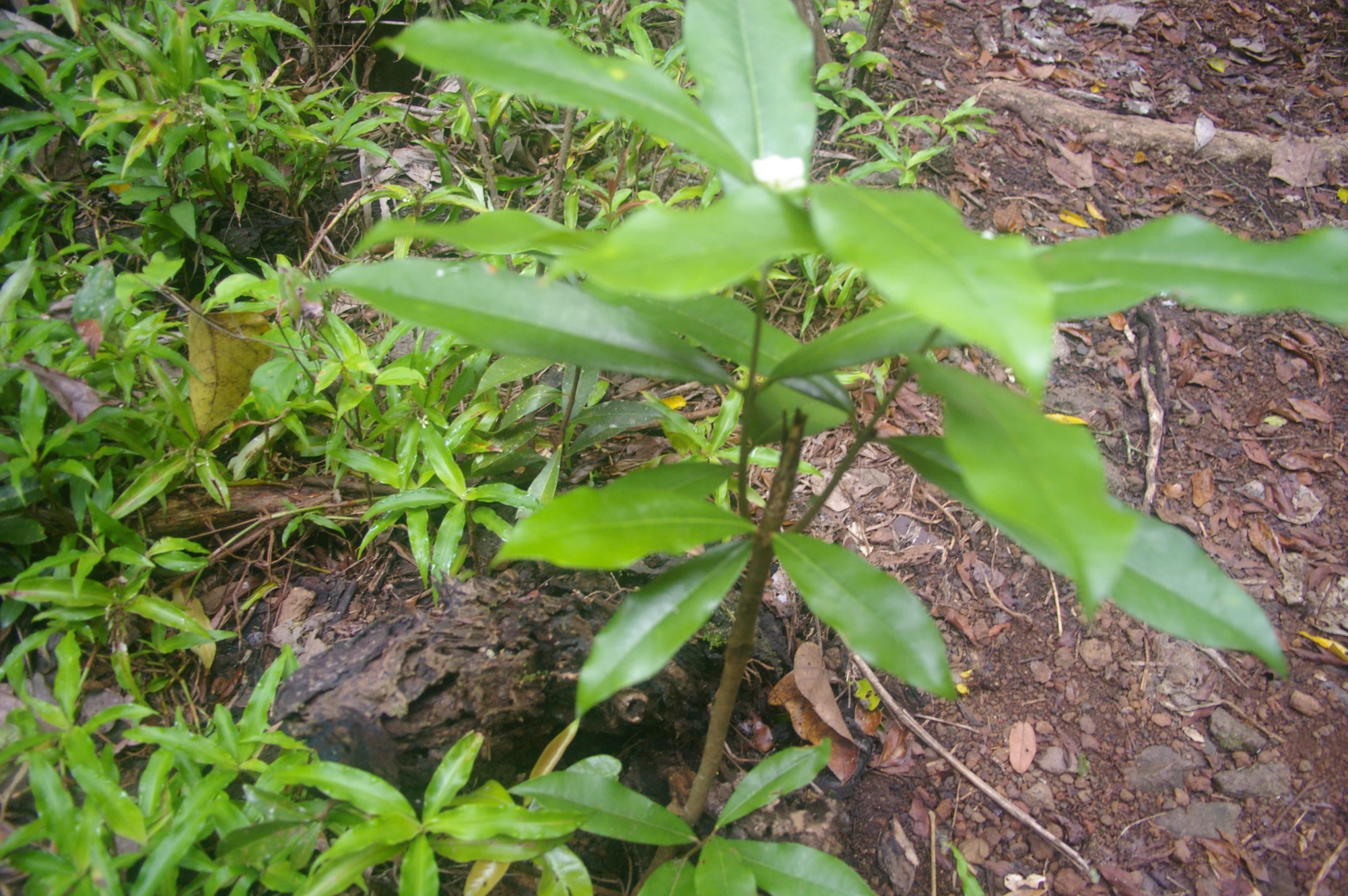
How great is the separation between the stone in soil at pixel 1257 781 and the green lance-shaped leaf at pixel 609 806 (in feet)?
4.51

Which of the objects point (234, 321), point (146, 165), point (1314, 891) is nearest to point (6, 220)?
point (146, 165)

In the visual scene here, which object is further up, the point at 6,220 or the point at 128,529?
the point at 6,220

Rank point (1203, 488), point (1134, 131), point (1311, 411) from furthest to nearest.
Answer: point (1134, 131) → point (1311, 411) → point (1203, 488)

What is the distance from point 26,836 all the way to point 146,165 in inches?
74.4

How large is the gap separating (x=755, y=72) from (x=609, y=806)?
3.62 ft

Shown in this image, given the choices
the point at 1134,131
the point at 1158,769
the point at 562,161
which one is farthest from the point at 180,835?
the point at 1134,131

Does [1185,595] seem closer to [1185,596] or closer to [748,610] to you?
[1185,596]

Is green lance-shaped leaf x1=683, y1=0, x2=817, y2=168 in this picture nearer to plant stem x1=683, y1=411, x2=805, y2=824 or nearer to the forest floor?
plant stem x1=683, y1=411, x2=805, y2=824

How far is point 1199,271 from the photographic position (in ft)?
2.13

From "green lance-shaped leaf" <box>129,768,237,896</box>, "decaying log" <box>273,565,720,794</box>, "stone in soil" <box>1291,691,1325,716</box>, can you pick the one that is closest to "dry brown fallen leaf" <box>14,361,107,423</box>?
"decaying log" <box>273,565,720,794</box>

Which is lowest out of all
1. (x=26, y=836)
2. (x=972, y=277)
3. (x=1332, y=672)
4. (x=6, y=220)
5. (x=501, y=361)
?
(x=1332, y=672)

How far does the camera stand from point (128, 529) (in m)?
1.60

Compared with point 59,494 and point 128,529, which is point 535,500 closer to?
point 128,529

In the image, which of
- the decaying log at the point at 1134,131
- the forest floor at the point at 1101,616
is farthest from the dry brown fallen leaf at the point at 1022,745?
the decaying log at the point at 1134,131
